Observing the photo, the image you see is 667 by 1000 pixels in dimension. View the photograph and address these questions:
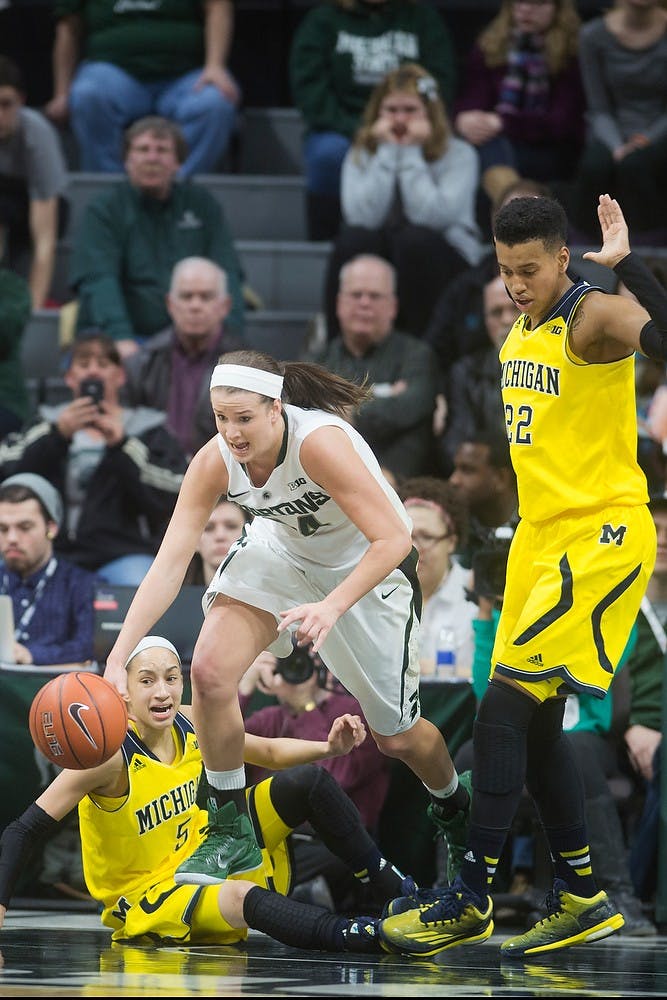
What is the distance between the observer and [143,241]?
9.55 m

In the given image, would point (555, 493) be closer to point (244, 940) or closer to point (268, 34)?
point (244, 940)

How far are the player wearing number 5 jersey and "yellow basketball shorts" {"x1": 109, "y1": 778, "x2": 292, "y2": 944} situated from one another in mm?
183

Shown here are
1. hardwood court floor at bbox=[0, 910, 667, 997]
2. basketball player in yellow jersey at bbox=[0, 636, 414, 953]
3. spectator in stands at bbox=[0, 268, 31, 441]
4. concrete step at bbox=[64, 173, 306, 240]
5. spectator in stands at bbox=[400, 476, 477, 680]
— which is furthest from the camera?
concrete step at bbox=[64, 173, 306, 240]

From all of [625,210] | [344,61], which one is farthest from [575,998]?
[344,61]

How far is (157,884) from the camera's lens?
18.0 ft

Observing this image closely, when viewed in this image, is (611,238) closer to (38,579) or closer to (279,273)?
(38,579)

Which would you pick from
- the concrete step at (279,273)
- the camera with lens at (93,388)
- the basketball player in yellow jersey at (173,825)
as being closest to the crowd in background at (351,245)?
the camera with lens at (93,388)

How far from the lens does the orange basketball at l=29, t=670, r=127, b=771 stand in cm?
494

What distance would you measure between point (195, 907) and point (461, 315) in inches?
173

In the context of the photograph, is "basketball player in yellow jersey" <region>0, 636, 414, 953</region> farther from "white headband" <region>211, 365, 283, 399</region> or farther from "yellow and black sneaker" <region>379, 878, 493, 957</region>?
"white headband" <region>211, 365, 283, 399</region>

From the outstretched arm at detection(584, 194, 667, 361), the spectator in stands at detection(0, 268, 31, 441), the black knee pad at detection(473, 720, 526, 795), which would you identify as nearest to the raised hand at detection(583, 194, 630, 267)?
the outstretched arm at detection(584, 194, 667, 361)

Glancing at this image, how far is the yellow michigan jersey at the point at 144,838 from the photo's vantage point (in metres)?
5.50

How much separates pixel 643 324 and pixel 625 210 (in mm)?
5665

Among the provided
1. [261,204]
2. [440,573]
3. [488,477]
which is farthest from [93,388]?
[261,204]
